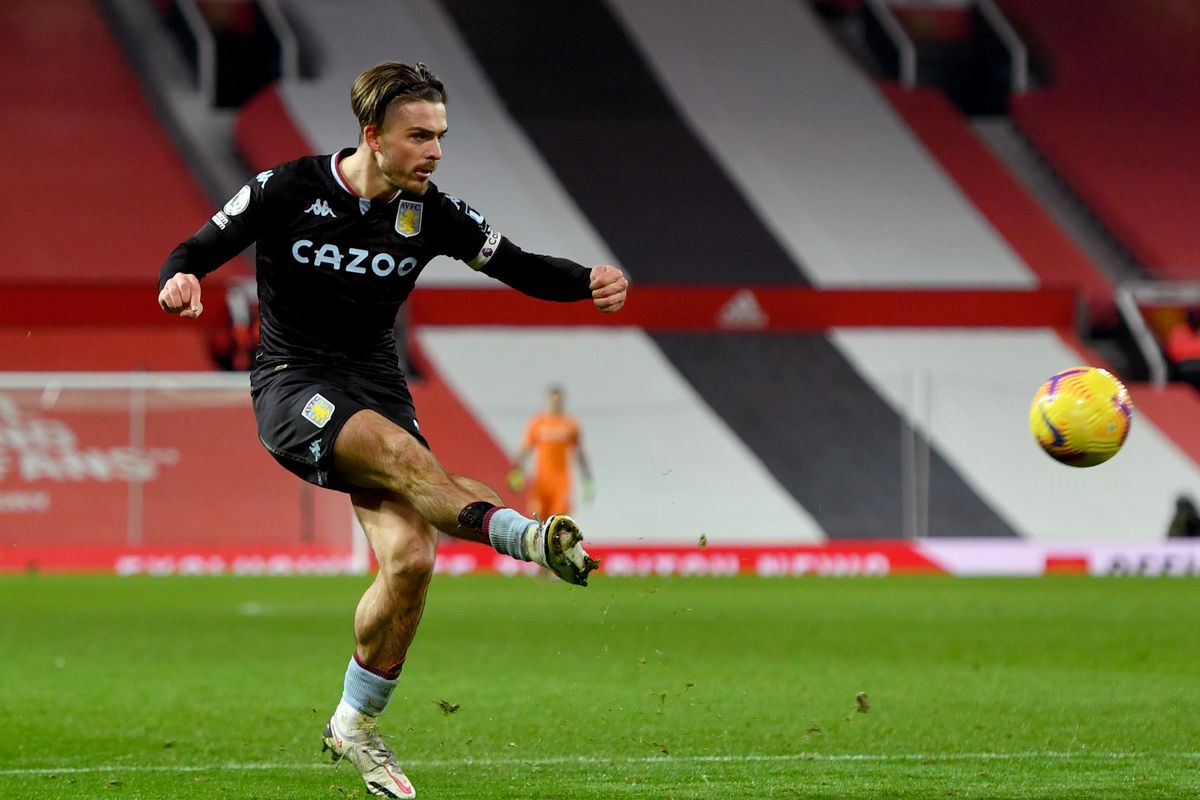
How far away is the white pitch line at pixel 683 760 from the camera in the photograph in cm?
638

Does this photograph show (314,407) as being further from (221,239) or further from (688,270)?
(688,270)

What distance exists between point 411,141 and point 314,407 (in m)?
0.93

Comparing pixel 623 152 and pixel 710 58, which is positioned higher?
pixel 710 58

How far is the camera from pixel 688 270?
25656 millimetres

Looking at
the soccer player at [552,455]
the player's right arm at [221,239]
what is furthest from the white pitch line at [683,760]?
the soccer player at [552,455]

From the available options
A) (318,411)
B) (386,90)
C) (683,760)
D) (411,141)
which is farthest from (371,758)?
(386,90)

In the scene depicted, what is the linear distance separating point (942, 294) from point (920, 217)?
163cm

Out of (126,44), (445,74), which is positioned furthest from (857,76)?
(126,44)

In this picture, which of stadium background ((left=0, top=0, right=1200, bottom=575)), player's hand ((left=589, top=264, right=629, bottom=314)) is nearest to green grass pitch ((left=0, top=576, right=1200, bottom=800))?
player's hand ((left=589, top=264, right=629, bottom=314))

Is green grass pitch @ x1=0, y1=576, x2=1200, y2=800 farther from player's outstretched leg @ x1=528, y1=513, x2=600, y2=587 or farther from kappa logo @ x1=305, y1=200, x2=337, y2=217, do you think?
kappa logo @ x1=305, y1=200, x2=337, y2=217

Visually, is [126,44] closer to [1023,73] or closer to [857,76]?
[857,76]

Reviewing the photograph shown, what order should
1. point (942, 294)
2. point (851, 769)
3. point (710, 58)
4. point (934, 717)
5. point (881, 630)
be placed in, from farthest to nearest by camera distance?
point (710, 58) → point (942, 294) → point (881, 630) → point (934, 717) → point (851, 769)

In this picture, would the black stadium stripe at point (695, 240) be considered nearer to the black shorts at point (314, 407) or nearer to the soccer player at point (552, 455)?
the soccer player at point (552, 455)

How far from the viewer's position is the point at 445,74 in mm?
26750
